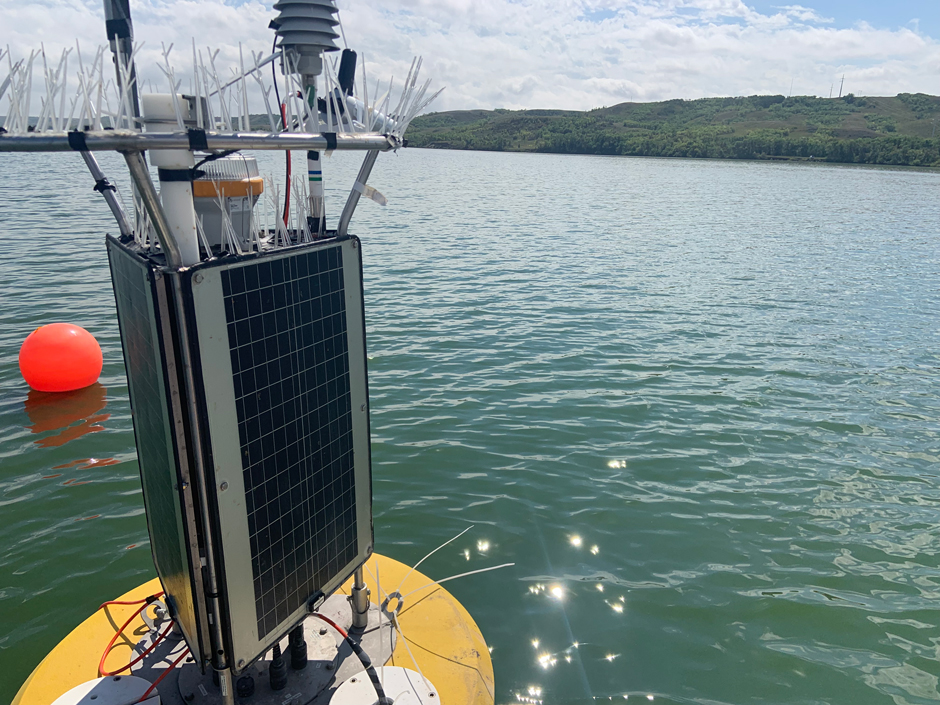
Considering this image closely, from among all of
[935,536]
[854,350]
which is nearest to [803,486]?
[935,536]

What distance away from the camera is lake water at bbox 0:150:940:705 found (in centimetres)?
495

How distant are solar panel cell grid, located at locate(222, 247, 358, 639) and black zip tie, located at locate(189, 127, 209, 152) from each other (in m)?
0.51

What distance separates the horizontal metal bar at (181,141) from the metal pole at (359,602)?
262 centimetres

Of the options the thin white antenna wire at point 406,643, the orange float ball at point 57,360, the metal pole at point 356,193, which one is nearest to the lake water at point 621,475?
the orange float ball at point 57,360

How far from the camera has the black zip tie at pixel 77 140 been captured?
6.90ft

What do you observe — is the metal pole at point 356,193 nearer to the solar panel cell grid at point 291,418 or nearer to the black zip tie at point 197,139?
the solar panel cell grid at point 291,418

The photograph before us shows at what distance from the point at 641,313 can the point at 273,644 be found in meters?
11.3

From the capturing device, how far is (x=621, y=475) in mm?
7305

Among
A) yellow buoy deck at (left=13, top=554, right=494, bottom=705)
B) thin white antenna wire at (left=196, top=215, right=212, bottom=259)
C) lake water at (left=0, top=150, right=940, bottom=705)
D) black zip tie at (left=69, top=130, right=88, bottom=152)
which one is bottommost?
lake water at (left=0, top=150, right=940, bottom=705)

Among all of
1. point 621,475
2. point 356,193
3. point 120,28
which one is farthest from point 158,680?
point 621,475

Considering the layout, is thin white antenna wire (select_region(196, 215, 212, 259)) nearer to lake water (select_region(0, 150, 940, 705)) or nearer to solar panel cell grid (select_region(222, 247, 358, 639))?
solar panel cell grid (select_region(222, 247, 358, 639))

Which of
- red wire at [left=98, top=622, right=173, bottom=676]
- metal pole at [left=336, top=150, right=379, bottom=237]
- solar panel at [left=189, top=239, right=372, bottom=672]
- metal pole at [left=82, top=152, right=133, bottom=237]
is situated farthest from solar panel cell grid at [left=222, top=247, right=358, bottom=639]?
red wire at [left=98, top=622, right=173, bottom=676]

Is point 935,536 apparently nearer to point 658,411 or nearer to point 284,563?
point 658,411

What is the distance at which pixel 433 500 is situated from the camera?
6832mm
